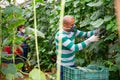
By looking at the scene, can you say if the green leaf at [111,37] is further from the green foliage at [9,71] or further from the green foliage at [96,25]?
the green foliage at [9,71]

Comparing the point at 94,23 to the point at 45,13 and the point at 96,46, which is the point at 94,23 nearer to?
the point at 96,46

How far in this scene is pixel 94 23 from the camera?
297 cm

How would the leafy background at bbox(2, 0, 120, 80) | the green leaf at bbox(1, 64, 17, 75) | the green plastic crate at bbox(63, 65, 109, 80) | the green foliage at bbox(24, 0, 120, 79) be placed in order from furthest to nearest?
the green foliage at bbox(24, 0, 120, 79) < the leafy background at bbox(2, 0, 120, 80) < the green plastic crate at bbox(63, 65, 109, 80) < the green leaf at bbox(1, 64, 17, 75)

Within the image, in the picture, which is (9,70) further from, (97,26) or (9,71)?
(97,26)

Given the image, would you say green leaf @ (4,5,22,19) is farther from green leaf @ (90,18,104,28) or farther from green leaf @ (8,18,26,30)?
green leaf @ (90,18,104,28)

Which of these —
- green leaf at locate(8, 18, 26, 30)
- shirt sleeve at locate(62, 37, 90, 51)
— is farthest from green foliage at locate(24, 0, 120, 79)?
green leaf at locate(8, 18, 26, 30)

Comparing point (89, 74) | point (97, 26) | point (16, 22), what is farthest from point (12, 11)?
point (97, 26)

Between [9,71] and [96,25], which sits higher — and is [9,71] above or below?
below

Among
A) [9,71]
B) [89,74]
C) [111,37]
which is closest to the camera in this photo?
[9,71]

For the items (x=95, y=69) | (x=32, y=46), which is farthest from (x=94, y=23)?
(x=32, y=46)

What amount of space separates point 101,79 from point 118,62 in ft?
0.80

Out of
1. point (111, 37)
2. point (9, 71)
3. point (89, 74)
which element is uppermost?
point (111, 37)

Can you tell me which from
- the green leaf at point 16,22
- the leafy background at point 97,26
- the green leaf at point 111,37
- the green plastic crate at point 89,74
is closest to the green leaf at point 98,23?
the leafy background at point 97,26

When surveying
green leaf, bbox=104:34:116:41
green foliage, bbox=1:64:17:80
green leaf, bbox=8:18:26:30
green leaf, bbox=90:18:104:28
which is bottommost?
green foliage, bbox=1:64:17:80
